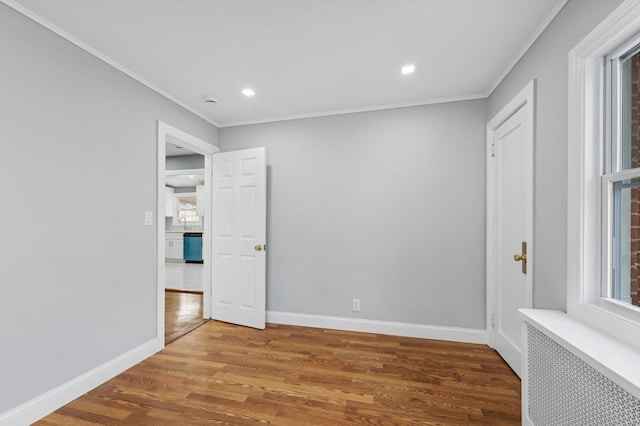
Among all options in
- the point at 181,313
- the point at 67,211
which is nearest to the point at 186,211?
the point at 181,313

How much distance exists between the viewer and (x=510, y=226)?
231 cm

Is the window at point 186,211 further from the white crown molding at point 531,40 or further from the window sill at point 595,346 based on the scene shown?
the window sill at point 595,346

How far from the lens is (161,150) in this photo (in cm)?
262

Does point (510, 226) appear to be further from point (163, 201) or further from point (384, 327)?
point (163, 201)

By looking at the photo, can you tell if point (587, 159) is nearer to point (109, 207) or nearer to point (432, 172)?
point (432, 172)

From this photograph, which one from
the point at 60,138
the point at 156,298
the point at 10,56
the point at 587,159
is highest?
the point at 10,56

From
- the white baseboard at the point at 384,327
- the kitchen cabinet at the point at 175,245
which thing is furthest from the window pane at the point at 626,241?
the kitchen cabinet at the point at 175,245

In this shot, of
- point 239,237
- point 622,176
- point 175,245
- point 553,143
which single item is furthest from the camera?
Result: point 175,245

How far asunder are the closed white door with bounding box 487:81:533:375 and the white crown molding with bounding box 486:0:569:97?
328 mm

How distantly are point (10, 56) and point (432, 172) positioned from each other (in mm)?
3248

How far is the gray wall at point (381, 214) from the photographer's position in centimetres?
279

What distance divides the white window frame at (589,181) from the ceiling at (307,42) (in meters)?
0.48

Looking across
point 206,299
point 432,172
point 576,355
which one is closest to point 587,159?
point 576,355

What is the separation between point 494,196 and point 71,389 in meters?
3.65
